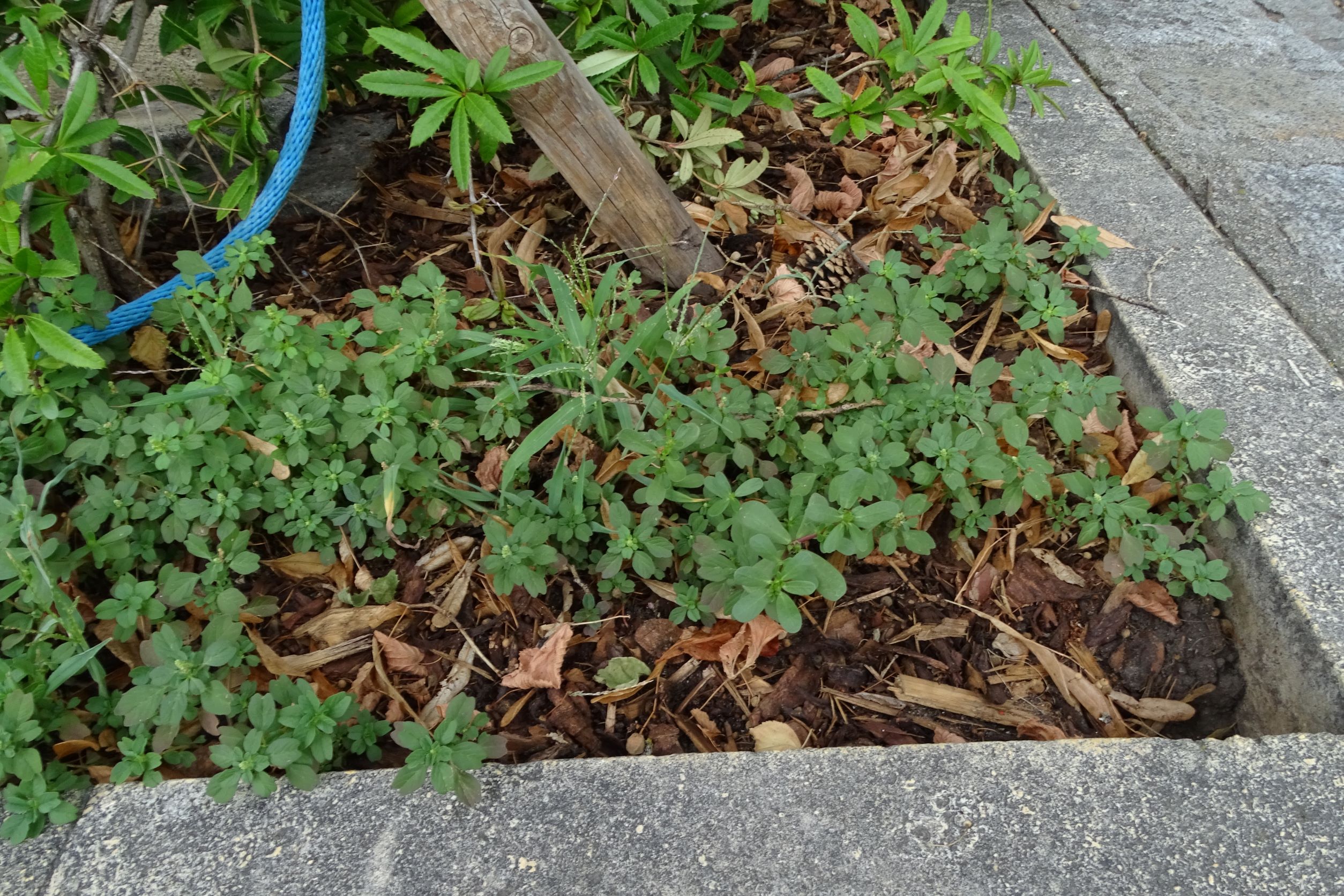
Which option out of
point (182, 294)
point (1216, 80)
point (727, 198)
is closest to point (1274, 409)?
point (727, 198)

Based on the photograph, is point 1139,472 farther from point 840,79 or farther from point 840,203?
point 840,79

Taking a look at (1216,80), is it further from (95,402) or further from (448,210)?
(95,402)

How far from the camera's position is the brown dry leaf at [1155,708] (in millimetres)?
1688

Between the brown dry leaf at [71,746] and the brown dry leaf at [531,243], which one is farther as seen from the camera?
the brown dry leaf at [531,243]

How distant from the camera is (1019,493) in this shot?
1740mm

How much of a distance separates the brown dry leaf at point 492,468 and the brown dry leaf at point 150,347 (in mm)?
811

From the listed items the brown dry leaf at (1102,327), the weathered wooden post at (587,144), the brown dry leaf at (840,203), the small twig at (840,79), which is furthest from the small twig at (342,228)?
the brown dry leaf at (1102,327)

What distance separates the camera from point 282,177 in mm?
2025

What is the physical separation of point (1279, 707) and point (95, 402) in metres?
2.31

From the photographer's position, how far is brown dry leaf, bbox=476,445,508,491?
1.93 m

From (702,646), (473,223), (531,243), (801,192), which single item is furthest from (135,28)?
(702,646)

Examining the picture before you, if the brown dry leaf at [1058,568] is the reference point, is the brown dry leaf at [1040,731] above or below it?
below

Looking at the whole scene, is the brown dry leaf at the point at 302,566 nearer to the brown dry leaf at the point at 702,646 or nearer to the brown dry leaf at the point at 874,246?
the brown dry leaf at the point at 702,646

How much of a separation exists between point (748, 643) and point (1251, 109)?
2.51 metres
